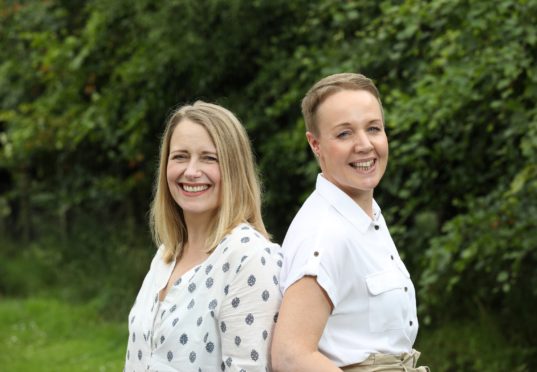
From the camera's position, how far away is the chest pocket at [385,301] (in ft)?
8.57

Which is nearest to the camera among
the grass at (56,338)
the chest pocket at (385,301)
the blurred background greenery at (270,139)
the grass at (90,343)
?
the chest pocket at (385,301)

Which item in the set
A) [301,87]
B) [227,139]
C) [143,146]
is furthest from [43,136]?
[227,139]

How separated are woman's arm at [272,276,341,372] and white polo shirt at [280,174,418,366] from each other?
3cm

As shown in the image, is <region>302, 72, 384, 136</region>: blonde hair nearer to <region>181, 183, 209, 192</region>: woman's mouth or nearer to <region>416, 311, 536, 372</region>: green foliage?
<region>181, 183, 209, 192</region>: woman's mouth

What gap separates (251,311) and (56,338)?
6688 millimetres

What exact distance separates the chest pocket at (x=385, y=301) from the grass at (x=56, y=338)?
510 centimetres

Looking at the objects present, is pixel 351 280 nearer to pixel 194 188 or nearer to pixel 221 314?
pixel 221 314

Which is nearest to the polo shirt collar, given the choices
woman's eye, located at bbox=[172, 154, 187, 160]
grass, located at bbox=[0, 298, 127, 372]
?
woman's eye, located at bbox=[172, 154, 187, 160]

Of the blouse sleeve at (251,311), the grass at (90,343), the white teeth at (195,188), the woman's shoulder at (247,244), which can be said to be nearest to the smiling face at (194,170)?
the white teeth at (195,188)

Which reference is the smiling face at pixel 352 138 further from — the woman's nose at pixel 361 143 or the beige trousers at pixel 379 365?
the beige trousers at pixel 379 365

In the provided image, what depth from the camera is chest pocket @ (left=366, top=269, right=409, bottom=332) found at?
2.61 m

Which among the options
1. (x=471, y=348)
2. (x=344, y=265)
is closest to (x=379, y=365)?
(x=344, y=265)

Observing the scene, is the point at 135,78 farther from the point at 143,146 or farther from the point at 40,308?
the point at 40,308

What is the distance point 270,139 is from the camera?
810cm
